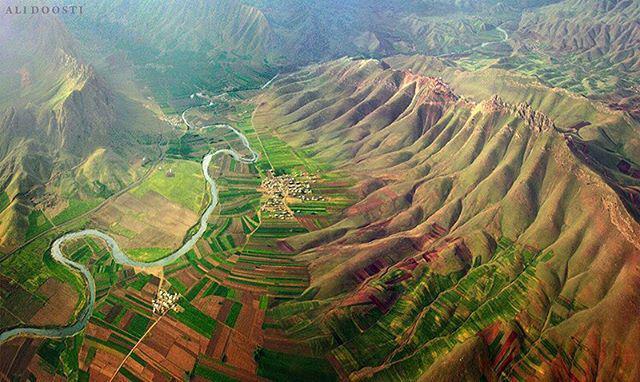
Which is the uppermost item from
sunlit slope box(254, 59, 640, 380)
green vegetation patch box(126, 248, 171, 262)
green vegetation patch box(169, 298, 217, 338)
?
sunlit slope box(254, 59, 640, 380)

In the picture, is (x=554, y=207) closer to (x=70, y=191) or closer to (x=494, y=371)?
(x=494, y=371)

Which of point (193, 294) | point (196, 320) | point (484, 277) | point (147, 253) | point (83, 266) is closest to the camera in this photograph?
point (196, 320)

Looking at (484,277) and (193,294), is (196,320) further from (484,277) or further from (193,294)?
(484,277)

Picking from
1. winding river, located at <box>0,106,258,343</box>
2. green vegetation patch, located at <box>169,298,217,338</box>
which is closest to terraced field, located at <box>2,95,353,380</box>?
green vegetation patch, located at <box>169,298,217,338</box>

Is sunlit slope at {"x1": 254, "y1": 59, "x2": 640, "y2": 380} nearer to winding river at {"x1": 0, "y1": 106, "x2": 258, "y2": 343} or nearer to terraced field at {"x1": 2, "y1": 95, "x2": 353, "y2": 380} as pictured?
terraced field at {"x1": 2, "y1": 95, "x2": 353, "y2": 380}

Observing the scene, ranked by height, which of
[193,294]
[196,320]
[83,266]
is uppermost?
[196,320]

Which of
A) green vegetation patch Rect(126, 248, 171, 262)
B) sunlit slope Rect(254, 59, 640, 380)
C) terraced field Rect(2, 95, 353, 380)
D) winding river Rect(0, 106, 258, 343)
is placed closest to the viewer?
terraced field Rect(2, 95, 353, 380)

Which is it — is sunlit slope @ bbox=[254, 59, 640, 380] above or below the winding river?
above

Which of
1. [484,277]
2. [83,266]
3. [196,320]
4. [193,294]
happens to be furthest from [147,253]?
[484,277]

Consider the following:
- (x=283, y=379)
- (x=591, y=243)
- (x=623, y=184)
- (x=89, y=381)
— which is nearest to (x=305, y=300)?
(x=283, y=379)

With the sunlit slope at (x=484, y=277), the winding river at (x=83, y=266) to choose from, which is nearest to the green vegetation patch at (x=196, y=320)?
the sunlit slope at (x=484, y=277)

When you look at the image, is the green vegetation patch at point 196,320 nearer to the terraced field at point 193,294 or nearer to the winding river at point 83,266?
the terraced field at point 193,294
